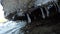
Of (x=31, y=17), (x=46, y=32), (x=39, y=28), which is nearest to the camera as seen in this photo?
(x=46, y=32)

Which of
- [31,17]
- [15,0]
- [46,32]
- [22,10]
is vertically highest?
[15,0]

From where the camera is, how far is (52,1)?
3.37 meters

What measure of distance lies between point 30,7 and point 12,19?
3.25 feet

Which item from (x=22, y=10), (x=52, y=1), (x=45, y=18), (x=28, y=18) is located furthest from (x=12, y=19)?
(x=52, y=1)

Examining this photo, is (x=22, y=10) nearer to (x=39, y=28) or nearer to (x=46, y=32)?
(x=39, y=28)

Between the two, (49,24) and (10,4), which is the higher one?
(10,4)

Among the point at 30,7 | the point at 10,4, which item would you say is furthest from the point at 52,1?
the point at 10,4

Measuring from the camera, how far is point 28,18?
3.95 m

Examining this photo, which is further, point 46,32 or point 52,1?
point 52,1

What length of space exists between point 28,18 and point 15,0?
870 millimetres

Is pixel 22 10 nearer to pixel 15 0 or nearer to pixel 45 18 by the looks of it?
pixel 15 0

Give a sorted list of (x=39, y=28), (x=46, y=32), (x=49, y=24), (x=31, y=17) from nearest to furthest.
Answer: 1. (x=46, y=32)
2. (x=39, y=28)
3. (x=49, y=24)
4. (x=31, y=17)

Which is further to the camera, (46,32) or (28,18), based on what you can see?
(28,18)

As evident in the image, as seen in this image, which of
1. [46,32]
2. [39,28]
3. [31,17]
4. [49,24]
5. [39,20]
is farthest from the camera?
[31,17]
